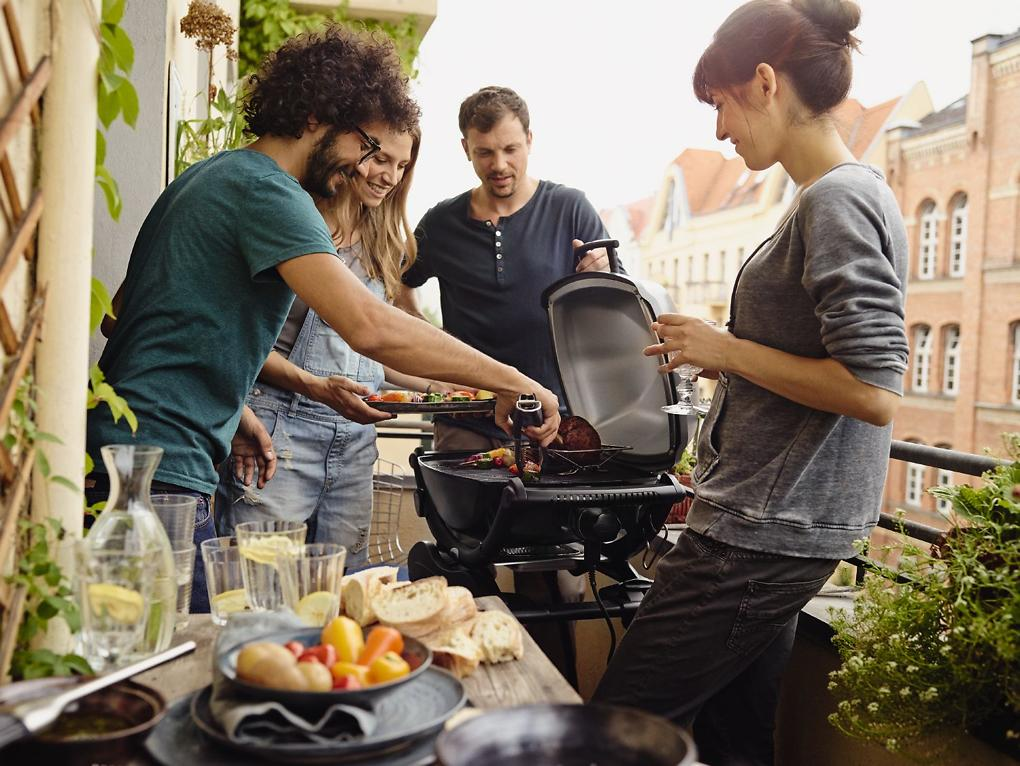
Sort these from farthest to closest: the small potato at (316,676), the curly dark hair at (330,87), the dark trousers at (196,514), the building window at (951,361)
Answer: the building window at (951,361) < the curly dark hair at (330,87) < the dark trousers at (196,514) < the small potato at (316,676)

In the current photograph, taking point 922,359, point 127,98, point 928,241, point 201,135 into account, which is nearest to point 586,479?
point 127,98

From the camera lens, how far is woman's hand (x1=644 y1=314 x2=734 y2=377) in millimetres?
1706

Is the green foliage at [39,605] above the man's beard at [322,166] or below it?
below

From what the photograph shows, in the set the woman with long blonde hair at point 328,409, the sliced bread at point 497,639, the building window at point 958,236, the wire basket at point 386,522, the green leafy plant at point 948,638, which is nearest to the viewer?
the sliced bread at point 497,639

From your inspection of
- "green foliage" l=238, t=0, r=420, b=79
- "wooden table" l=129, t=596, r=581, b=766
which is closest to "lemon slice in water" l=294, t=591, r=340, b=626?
"wooden table" l=129, t=596, r=581, b=766

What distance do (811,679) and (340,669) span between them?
5.47ft

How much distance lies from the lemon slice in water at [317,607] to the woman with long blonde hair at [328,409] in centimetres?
112

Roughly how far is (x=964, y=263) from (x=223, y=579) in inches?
1158

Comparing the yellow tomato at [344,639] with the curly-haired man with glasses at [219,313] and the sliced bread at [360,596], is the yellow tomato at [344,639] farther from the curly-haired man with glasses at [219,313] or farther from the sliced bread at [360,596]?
the curly-haired man with glasses at [219,313]

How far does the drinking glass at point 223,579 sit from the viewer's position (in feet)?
4.59

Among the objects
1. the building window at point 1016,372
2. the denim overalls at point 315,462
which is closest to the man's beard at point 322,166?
the denim overalls at point 315,462

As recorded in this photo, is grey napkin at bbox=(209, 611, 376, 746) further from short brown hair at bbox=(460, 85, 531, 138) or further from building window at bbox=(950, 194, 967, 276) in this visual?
building window at bbox=(950, 194, 967, 276)

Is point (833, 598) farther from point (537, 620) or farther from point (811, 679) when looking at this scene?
point (537, 620)

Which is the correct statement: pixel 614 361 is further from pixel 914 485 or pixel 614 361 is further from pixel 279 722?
pixel 914 485
